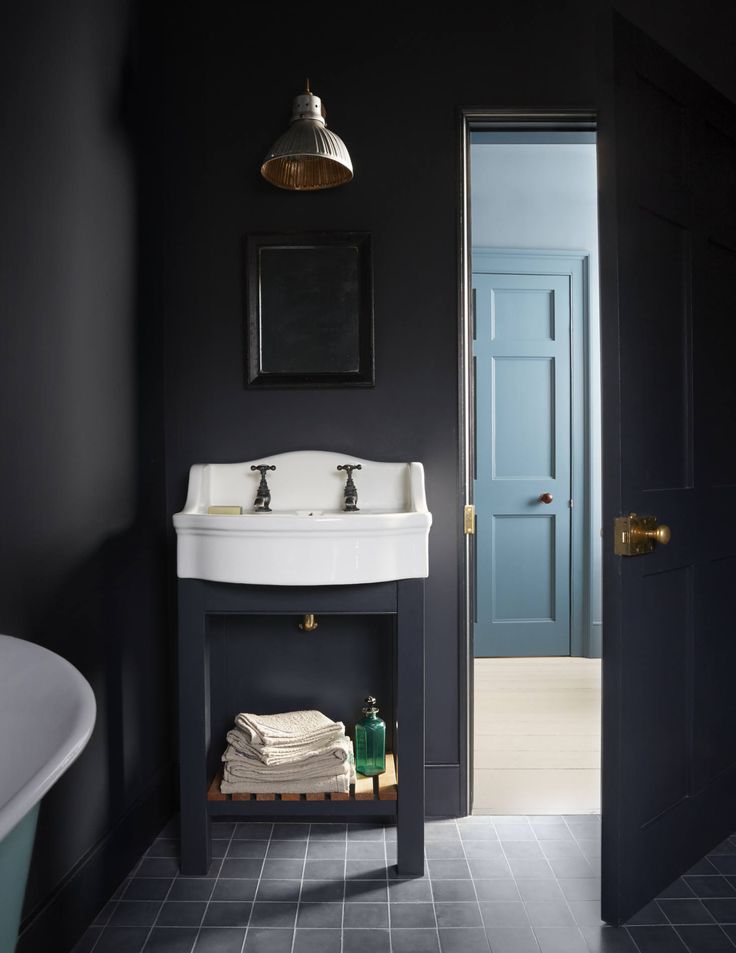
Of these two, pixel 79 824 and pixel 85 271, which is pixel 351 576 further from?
pixel 85 271

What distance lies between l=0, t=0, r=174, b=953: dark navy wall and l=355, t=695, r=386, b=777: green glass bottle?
0.61m

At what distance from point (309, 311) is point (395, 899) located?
1.63 meters

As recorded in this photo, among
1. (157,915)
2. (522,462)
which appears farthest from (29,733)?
(522,462)

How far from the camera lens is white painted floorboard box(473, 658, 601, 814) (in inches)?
98.7

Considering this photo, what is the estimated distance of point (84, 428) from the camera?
74.2 inches

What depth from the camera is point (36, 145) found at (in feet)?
5.42

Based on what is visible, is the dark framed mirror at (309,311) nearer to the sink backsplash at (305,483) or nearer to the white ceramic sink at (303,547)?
the sink backsplash at (305,483)

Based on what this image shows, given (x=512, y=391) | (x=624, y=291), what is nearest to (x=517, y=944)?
(x=624, y=291)

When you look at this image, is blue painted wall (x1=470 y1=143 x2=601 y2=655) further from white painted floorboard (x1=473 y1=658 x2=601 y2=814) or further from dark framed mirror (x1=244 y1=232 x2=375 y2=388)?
dark framed mirror (x1=244 y1=232 x2=375 y2=388)

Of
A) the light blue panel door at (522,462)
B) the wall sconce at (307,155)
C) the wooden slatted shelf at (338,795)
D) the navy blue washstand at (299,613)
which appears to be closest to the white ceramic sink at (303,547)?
the navy blue washstand at (299,613)

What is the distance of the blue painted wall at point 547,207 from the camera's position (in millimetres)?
3785

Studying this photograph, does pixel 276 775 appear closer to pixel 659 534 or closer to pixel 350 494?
pixel 350 494

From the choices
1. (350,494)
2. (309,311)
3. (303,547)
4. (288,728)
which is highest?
(309,311)

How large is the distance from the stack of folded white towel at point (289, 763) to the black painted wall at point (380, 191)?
402mm
